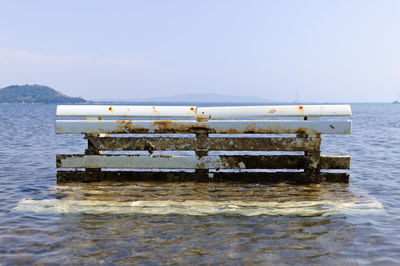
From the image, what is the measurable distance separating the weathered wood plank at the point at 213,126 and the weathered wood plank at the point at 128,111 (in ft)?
0.52

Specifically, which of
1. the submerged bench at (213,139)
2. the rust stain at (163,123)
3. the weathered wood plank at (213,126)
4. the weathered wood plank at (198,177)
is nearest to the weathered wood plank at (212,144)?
the submerged bench at (213,139)

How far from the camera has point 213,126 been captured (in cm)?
735

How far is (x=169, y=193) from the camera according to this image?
682 centimetres

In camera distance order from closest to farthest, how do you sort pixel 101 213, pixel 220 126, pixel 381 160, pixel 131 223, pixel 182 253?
1. pixel 182 253
2. pixel 131 223
3. pixel 101 213
4. pixel 220 126
5. pixel 381 160

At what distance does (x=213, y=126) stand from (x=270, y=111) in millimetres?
1159

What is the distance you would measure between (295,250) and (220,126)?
3.40m

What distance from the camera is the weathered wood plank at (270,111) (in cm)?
730

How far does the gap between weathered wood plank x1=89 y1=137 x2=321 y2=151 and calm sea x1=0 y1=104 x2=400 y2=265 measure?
743 millimetres

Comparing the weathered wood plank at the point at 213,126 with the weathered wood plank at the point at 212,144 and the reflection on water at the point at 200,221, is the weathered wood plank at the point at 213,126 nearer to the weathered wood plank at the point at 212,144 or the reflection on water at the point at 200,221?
the weathered wood plank at the point at 212,144

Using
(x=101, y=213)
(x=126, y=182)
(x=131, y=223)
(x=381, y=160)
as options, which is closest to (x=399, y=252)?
(x=131, y=223)

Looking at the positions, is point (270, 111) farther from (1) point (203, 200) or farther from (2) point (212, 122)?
(1) point (203, 200)

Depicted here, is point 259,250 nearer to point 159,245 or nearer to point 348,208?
point 159,245

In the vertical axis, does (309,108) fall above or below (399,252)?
above

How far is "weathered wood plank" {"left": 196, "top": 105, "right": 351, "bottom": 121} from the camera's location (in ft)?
24.0
